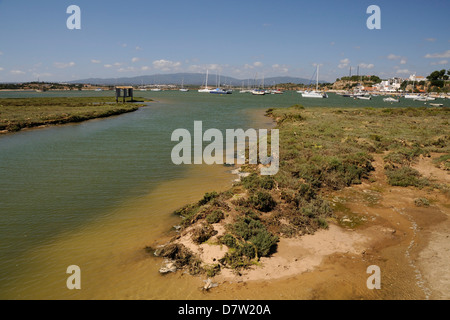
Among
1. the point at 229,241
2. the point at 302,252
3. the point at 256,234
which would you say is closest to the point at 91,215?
the point at 229,241

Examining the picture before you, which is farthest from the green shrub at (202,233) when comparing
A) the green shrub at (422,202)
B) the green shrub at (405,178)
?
the green shrub at (405,178)

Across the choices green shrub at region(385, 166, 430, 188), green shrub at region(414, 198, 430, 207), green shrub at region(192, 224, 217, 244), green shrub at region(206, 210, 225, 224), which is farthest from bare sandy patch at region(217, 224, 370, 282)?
green shrub at region(385, 166, 430, 188)

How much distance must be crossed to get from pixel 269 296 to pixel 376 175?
13265mm

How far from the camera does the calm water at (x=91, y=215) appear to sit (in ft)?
25.8

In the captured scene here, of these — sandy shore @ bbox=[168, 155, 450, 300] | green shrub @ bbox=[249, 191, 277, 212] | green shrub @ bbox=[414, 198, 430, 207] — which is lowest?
sandy shore @ bbox=[168, 155, 450, 300]

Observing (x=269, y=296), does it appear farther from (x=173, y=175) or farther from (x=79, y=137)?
(x=79, y=137)

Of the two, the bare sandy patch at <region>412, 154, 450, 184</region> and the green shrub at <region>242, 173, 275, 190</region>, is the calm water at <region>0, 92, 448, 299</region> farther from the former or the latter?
the bare sandy patch at <region>412, 154, 450, 184</region>

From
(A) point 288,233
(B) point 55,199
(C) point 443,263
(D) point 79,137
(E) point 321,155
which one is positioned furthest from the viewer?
→ (D) point 79,137

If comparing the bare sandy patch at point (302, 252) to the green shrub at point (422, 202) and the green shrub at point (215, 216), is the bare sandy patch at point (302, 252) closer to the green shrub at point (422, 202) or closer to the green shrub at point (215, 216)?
the green shrub at point (215, 216)

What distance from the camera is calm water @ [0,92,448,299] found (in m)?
7.87

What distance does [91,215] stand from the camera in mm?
12078

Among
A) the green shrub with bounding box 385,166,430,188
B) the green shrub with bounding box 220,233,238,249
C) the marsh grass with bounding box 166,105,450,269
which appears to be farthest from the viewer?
the green shrub with bounding box 385,166,430,188

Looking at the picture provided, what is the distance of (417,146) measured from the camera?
2311 cm
